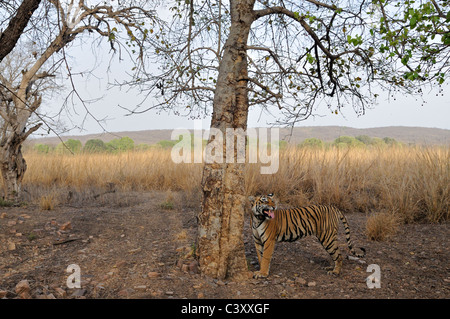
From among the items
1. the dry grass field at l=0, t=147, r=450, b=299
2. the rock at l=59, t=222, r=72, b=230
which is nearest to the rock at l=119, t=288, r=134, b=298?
the dry grass field at l=0, t=147, r=450, b=299

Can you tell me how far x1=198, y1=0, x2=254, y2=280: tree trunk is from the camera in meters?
3.96

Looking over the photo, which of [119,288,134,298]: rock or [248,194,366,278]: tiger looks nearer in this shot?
[119,288,134,298]: rock

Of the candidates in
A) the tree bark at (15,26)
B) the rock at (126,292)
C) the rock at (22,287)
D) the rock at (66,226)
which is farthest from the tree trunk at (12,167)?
the rock at (126,292)

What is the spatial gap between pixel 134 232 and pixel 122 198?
303 centimetres

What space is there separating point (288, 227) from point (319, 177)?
4228mm

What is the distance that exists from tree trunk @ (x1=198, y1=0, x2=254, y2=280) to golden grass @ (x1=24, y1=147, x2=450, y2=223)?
346 centimetres

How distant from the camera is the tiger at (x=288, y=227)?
4.01 meters

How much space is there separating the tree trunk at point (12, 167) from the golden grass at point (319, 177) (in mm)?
1923

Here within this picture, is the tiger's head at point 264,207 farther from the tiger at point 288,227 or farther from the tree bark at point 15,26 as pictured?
the tree bark at point 15,26

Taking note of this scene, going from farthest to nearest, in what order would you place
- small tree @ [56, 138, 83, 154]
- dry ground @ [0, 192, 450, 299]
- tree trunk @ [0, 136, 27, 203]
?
tree trunk @ [0, 136, 27, 203] → small tree @ [56, 138, 83, 154] → dry ground @ [0, 192, 450, 299]

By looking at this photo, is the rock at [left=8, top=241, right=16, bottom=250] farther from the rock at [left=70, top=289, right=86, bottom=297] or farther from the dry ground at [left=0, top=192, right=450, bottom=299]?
the rock at [left=70, top=289, right=86, bottom=297]

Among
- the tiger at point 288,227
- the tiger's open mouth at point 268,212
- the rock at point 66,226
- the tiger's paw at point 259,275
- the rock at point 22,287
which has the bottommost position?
the tiger's paw at point 259,275
